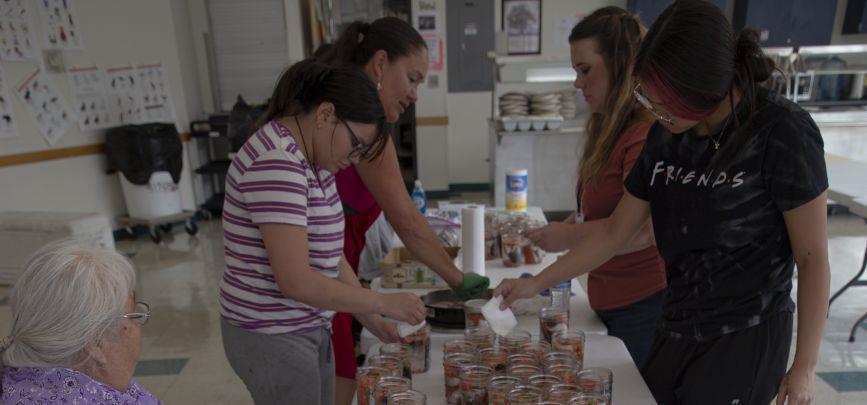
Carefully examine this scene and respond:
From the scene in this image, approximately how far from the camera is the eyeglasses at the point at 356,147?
48.6 inches

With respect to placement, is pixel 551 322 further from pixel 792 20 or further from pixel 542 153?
pixel 792 20

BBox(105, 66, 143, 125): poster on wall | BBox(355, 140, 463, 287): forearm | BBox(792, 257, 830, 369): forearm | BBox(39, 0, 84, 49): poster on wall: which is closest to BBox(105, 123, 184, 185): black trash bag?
BBox(105, 66, 143, 125): poster on wall

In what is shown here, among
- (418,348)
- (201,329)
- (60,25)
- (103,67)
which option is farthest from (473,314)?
(103,67)

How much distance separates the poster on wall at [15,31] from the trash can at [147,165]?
36.5 inches

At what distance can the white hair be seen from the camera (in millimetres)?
916

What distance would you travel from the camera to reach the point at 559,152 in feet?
16.1

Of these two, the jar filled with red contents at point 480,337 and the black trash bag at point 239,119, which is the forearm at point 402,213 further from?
the black trash bag at point 239,119

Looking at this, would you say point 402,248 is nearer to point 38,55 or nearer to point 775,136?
point 775,136

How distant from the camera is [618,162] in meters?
1.49

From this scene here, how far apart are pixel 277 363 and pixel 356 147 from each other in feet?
1.77

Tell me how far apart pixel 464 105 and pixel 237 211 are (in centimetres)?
549

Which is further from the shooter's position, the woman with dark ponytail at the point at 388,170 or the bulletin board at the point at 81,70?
the bulletin board at the point at 81,70

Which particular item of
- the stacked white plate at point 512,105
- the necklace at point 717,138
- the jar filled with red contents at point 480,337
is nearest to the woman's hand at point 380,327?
the jar filled with red contents at point 480,337

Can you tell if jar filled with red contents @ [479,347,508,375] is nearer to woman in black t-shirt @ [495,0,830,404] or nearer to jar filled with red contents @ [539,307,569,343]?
jar filled with red contents @ [539,307,569,343]
